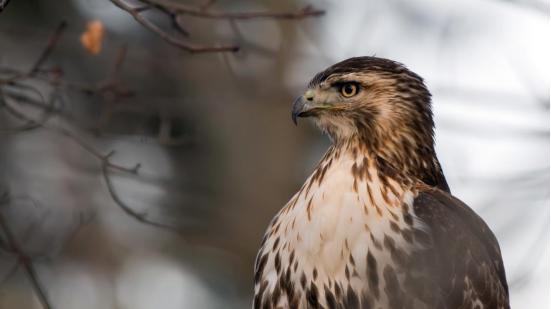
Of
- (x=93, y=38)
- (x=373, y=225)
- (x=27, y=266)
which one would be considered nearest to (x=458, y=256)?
(x=373, y=225)

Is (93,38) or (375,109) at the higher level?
(93,38)

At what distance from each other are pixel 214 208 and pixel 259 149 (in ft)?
4.69

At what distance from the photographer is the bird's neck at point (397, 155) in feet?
18.4

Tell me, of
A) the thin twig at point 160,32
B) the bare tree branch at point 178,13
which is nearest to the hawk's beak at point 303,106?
the bare tree branch at point 178,13

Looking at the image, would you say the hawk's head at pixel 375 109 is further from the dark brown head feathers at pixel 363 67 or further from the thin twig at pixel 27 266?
the thin twig at pixel 27 266

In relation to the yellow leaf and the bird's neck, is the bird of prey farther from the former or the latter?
the yellow leaf

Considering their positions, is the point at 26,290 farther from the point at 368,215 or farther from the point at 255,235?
the point at 368,215

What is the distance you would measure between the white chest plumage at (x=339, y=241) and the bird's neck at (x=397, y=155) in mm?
92

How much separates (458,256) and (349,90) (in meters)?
1.03

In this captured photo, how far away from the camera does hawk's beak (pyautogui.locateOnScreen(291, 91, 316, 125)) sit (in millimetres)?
5688

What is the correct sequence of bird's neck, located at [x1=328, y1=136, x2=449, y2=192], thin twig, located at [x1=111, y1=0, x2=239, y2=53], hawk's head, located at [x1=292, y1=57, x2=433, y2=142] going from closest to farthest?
1. thin twig, located at [x1=111, y1=0, x2=239, y2=53]
2. bird's neck, located at [x1=328, y1=136, x2=449, y2=192]
3. hawk's head, located at [x1=292, y1=57, x2=433, y2=142]

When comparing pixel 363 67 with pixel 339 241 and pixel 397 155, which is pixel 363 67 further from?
pixel 339 241

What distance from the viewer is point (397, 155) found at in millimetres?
5641

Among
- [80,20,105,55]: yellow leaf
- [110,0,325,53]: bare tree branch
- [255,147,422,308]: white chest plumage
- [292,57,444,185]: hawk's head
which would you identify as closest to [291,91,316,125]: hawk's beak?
[292,57,444,185]: hawk's head
